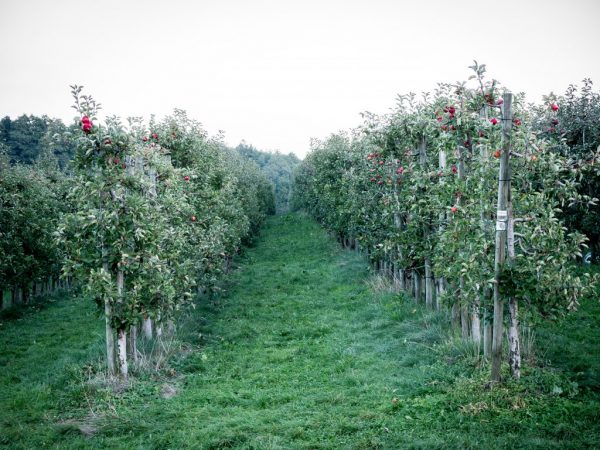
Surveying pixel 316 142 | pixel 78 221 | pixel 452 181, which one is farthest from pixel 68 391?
pixel 316 142

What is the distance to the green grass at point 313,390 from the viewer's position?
5.93 m

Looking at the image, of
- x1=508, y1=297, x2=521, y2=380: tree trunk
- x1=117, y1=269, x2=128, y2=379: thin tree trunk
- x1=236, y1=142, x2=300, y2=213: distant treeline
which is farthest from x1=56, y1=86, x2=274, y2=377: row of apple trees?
x1=236, y1=142, x2=300, y2=213: distant treeline

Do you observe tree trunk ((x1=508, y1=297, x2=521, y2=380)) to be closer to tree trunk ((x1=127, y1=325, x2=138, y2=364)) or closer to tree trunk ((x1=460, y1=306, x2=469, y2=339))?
tree trunk ((x1=460, y1=306, x2=469, y2=339))

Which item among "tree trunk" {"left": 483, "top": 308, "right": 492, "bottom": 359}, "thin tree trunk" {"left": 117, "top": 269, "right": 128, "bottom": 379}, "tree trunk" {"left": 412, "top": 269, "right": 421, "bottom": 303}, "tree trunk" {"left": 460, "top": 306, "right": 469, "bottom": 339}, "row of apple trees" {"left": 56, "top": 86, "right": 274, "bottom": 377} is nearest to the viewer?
"tree trunk" {"left": 483, "top": 308, "right": 492, "bottom": 359}

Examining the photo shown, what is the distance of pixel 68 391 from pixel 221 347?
3.39m

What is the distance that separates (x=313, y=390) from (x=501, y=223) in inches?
156

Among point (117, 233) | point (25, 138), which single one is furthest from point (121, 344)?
point (25, 138)

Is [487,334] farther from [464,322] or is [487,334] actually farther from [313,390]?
[313,390]

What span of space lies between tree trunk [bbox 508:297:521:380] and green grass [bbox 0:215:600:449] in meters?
0.20

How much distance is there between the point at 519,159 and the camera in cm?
696

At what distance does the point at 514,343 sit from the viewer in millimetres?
6891

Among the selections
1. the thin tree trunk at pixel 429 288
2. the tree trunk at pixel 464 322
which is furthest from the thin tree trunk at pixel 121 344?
the thin tree trunk at pixel 429 288

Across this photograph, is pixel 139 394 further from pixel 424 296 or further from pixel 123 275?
pixel 424 296

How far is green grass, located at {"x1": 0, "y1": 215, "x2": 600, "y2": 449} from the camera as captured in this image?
5.93m
